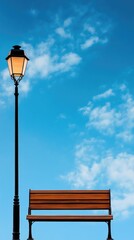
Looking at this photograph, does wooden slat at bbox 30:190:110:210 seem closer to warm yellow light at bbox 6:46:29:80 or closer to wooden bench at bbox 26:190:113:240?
wooden bench at bbox 26:190:113:240

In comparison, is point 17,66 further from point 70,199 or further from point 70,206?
point 70,206

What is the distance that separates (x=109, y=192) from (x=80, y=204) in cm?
84

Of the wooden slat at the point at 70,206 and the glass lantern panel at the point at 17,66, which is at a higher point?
the glass lantern panel at the point at 17,66

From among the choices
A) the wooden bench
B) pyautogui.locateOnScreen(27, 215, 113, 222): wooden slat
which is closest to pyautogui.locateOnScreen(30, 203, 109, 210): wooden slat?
the wooden bench

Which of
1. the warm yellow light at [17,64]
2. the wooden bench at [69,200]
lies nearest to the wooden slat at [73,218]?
the wooden bench at [69,200]

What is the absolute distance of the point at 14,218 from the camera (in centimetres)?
1466

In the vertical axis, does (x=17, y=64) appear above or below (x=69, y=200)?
above

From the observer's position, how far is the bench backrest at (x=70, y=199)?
16.6m

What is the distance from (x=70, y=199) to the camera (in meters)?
16.8

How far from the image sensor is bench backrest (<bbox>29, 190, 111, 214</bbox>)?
1663 centimetres

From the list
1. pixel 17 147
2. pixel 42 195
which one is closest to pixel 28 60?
pixel 17 147

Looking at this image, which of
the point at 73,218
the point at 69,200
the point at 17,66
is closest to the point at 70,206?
the point at 69,200

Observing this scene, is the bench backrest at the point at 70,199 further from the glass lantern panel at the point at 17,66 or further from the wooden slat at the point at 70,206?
the glass lantern panel at the point at 17,66

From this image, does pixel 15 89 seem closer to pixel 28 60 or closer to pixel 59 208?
pixel 28 60
